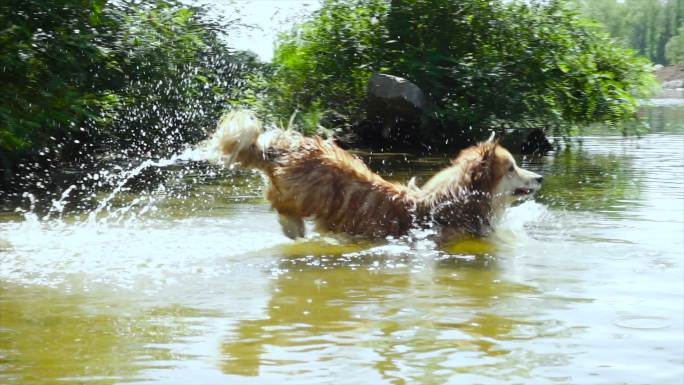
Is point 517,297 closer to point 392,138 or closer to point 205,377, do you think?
point 205,377

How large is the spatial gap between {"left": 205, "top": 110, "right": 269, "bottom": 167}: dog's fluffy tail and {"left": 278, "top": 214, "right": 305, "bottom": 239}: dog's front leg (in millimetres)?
576

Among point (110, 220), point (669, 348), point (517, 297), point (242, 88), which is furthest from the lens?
point (242, 88)

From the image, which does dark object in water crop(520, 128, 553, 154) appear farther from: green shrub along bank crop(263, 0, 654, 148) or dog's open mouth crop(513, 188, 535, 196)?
dog's open mouth crop(513, 188, 535, 196)

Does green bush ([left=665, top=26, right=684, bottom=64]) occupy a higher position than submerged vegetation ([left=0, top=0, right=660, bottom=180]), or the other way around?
green bush ([left=665, top=26, right=684, bottom=64])

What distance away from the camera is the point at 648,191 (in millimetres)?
11141

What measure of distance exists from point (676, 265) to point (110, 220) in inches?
221

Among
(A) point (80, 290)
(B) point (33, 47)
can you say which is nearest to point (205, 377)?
(A) point (80, 290)

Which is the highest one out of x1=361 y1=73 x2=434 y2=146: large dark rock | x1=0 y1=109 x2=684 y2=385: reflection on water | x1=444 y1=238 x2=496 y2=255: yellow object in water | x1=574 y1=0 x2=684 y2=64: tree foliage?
x1=574 y1=0 x2=684 y2=64: tree foliage

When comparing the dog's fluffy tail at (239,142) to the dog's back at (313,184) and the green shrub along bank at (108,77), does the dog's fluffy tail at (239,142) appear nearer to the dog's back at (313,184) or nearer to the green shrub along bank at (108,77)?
the dog's back at (313,184)

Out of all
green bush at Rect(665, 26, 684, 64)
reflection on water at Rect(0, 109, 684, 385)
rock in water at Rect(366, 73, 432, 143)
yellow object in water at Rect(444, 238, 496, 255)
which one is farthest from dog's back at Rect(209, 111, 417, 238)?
green bush at Rect(665, 26, 684, 64)

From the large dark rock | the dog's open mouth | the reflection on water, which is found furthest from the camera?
the large dark rock

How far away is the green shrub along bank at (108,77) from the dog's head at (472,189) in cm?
475

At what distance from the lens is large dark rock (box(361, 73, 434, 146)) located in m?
16.8

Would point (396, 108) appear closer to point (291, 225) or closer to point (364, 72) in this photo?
point (364, 72)
